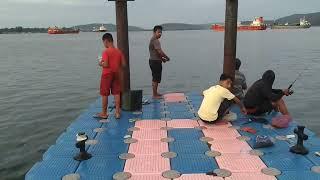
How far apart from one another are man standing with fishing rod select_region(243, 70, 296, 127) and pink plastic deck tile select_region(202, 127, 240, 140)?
111 cm

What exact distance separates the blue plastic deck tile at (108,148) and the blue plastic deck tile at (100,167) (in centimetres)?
20

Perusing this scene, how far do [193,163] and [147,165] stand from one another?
727 mm

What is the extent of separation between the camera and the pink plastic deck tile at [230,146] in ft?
21.7

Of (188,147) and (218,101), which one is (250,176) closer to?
(188,147)

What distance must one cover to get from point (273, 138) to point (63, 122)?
8.04m

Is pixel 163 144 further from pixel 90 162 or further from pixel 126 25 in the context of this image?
pixel 126 25

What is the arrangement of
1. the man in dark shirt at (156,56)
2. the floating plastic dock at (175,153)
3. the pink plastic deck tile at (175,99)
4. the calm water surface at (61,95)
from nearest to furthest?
the floating plastic dock at (175,153) < the calm water surface at (61,95) < the man in dark shirt at (156,56) < the pink plastic deck tile at (175,99)

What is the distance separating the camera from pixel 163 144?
701 cm

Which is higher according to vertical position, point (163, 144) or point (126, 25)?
point (126, 25)

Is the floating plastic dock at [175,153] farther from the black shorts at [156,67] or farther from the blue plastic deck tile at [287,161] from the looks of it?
the black shorts at [156,67]

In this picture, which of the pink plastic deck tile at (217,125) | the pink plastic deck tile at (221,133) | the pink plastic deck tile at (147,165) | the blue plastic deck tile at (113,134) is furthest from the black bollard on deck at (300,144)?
the blue plastic deck tile at (113,134)

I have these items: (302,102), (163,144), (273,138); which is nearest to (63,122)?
(163,144)

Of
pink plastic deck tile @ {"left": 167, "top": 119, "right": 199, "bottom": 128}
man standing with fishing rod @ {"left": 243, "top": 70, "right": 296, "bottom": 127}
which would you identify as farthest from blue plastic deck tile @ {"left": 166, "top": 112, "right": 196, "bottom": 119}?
man standing with fishing rod @ {"left": 243, "top": 70, "right": 296, "bottom": 127}

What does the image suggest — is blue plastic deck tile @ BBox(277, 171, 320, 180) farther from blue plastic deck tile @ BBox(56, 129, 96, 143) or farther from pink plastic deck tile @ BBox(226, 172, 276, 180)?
blue plastic deck tile @ BBox(56, 129, 96, 143)
